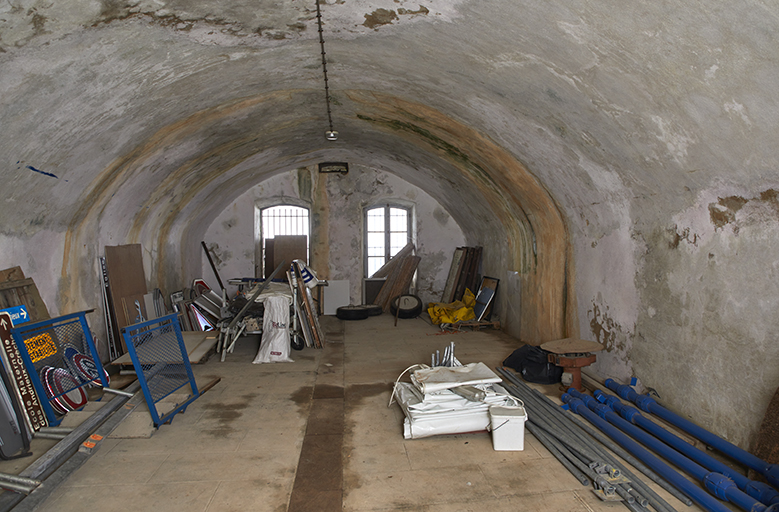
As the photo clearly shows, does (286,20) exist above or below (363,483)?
above

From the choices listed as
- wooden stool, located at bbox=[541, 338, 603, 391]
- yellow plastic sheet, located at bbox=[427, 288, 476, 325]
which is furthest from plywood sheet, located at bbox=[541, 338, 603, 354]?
yellow plastic sheet, located at bbox=[427, 288, 476, 325]

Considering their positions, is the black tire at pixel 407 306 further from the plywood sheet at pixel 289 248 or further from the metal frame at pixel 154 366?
the metal frame at pixel 154 366

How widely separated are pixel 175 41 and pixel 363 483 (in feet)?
11.2

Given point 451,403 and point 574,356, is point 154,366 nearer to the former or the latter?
point 451,403

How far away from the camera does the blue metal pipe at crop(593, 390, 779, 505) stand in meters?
3.03

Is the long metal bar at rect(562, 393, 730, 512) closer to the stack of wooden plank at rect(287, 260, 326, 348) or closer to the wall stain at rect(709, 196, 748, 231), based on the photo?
the wall stain at rect(709, 196, 748, 231)

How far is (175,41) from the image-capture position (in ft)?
12.0

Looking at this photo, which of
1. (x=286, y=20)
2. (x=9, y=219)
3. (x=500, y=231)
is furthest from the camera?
(x=500, y=231)

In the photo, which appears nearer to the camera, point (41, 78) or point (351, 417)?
point (41, 78)

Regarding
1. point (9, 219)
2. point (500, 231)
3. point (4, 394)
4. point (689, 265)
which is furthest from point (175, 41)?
point (500, 231)

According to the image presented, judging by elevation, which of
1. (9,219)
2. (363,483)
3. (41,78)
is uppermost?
(41,78)

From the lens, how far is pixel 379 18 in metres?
3.77

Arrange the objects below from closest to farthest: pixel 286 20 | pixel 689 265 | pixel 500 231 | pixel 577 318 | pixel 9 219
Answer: pixel 286 20 → pixel 689 265 → pixel 9 219 → pixel 577 318 → pixel 500 231

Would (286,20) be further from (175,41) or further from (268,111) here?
(268,111)
